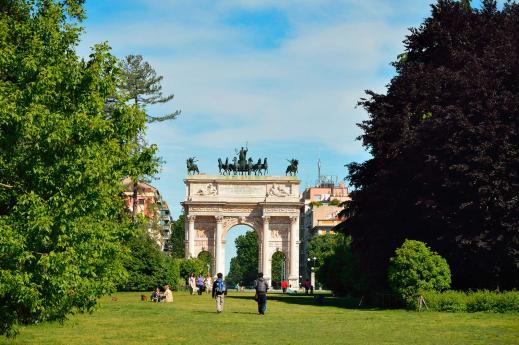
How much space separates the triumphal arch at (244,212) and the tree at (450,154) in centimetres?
5434

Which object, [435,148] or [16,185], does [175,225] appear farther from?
[16,185]

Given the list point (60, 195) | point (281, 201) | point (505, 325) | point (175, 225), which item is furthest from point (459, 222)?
point (175, 225)

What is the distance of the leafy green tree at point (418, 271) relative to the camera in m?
36.2

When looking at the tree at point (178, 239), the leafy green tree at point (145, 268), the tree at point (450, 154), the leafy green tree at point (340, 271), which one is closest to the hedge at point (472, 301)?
the tree at point (450, 154)

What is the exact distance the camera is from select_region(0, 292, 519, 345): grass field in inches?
851

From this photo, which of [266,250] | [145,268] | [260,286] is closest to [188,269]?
[145,268]

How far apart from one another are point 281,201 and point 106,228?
81686mm

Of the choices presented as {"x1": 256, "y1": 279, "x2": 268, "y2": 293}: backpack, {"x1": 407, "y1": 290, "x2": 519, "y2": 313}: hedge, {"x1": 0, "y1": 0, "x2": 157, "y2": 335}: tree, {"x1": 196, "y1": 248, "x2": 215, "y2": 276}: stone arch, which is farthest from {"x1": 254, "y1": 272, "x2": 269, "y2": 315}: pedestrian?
{"x1": 196, "y1": 248, "x2": 215, "y2": 276}: stone arch

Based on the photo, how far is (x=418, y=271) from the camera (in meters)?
36.4

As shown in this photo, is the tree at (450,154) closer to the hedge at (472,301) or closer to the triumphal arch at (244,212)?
the hedge at (472,301)

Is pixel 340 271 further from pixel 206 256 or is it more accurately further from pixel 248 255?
pixel 248 255

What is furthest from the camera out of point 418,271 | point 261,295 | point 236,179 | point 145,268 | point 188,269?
point 236,179

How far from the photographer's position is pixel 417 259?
3612cm

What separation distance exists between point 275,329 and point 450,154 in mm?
14204
